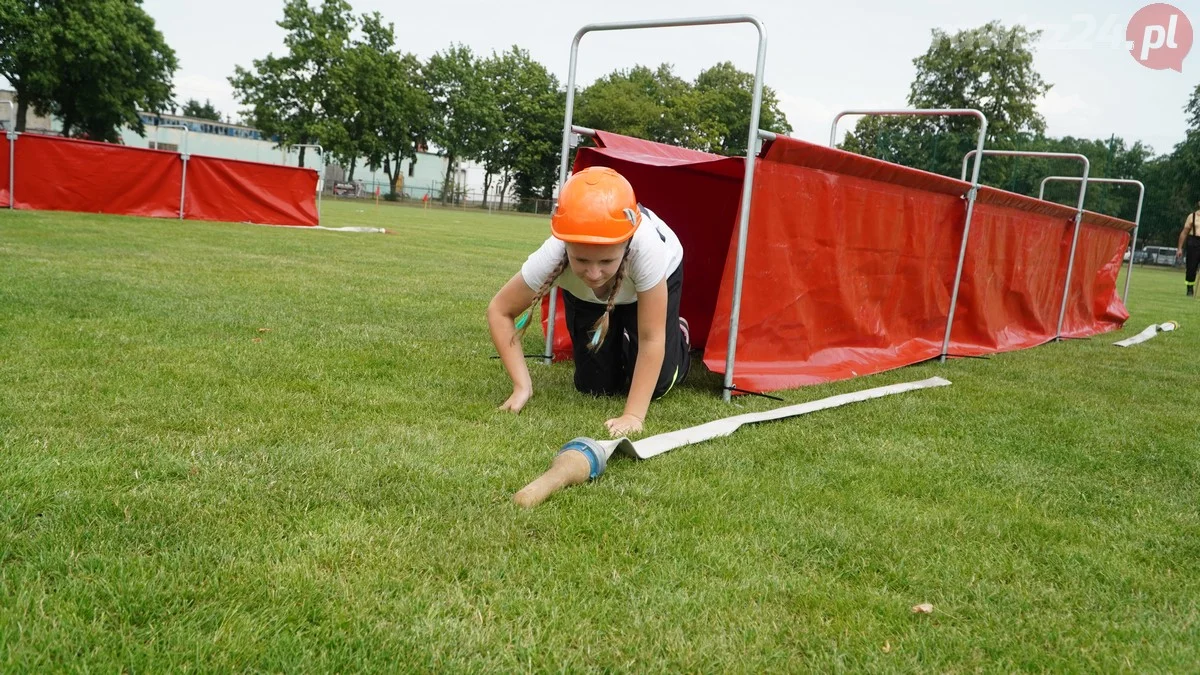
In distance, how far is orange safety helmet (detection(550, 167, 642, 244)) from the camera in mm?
3422

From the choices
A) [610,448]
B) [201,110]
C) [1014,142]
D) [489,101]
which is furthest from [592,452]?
[201,110]

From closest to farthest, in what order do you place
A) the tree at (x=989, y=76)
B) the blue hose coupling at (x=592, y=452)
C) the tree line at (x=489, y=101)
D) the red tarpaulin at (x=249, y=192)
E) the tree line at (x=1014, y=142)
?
1. the blue hose coupling at (x=592, y=452)
2. the red tarpaulin at (x=249, y=192)
3. the tree line at (x=1014, y=142)
4. the tree line at (x=489, y=101)
5. the tree at (x=989, y=76)

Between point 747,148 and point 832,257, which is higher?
point 747,148

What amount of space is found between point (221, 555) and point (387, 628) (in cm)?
59

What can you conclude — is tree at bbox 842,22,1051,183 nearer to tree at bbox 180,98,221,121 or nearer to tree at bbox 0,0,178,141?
tree at bbox 0,0,178,141

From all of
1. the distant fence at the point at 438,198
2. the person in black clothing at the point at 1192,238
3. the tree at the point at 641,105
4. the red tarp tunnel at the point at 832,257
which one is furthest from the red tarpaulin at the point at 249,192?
the tree at the point at 641,105

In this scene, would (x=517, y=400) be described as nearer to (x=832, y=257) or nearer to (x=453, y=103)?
(x=832, y=257)

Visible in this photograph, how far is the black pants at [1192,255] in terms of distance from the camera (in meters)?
15.6

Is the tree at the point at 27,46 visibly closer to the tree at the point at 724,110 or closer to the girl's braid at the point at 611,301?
the tree at the point at 724,110

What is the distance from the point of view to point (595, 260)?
3.53 metres

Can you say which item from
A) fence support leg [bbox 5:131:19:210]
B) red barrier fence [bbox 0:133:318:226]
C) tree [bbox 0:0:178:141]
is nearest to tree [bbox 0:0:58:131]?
tree [bbox 0:0:178:141]

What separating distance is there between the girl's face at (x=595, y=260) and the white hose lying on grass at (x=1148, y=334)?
7354 millimetres

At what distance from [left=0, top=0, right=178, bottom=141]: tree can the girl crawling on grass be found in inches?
1901

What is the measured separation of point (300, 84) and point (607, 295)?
5593 centimetres
